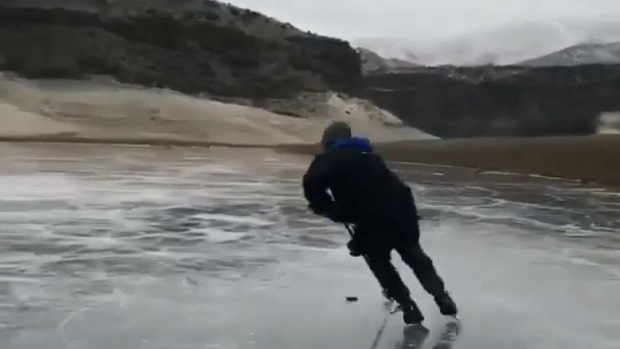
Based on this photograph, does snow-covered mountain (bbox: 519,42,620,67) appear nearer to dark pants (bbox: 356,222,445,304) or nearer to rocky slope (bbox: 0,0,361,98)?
rocky slope (bbox: 0,0,361,98)

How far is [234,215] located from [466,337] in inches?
287

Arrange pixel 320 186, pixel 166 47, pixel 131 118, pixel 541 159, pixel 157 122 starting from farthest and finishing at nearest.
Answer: pixel 166 47 → pixel 157 122 → pixel 131 118 → pixel 541 159 → pixel 320 186

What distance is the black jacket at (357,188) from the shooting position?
19.5ft

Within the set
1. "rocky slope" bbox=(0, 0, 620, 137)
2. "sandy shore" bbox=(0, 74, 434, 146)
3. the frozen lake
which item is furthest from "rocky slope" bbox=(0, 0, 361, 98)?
the frozen lake

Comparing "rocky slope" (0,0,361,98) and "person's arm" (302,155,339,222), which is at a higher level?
"rocky slope" (0,0,361,98)

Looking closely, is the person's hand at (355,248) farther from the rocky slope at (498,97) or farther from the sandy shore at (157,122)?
the rocky slope at (498,97)

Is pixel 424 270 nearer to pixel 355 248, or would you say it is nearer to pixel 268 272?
pixel 355 248

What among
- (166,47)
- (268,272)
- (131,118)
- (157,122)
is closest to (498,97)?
(166,47)

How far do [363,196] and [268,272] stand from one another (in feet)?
9.01

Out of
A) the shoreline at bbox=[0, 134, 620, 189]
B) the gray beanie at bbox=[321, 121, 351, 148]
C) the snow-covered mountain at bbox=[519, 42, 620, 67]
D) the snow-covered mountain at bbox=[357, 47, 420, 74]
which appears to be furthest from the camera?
the snow-covered mountain at bbox=[519, 42, 620, 67]

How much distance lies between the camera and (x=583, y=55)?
433 ft

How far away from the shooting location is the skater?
595cm

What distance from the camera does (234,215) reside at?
43.1 ft

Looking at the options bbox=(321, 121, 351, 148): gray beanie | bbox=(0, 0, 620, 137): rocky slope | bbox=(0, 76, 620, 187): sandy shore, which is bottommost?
bbox=(0, 76, 620, 187): sandy shore
